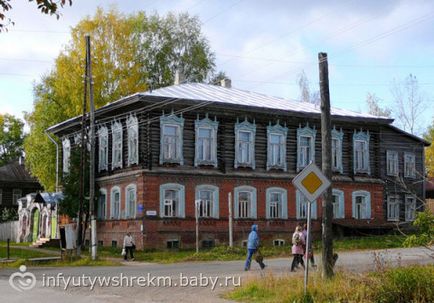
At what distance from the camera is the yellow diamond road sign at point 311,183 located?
13.9m

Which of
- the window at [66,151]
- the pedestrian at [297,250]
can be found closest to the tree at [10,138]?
the window at [66,151]

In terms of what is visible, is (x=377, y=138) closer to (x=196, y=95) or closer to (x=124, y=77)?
(x=196, y=95)

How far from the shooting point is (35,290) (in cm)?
1734

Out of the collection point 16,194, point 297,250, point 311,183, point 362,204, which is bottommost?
point 297,250

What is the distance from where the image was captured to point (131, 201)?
37.7 metres

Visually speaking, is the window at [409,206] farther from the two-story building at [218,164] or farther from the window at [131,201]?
the window at [131,201]

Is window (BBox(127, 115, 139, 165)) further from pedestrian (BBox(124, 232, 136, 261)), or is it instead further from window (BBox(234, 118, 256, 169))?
pedestrian (BBox(124, 232, 136, 261))

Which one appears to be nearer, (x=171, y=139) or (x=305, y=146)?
(x=171, y=139)

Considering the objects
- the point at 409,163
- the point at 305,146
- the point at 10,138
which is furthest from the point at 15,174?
the point at 409,163

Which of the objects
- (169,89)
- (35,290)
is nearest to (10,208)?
(169,89)

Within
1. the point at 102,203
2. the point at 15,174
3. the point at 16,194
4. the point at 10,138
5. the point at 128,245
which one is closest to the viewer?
the point at 128,245

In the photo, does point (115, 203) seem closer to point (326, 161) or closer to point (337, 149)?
point (337, 149)

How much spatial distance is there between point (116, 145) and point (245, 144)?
7.56 meters

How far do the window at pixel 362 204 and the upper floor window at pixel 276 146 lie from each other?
19.5 ft
